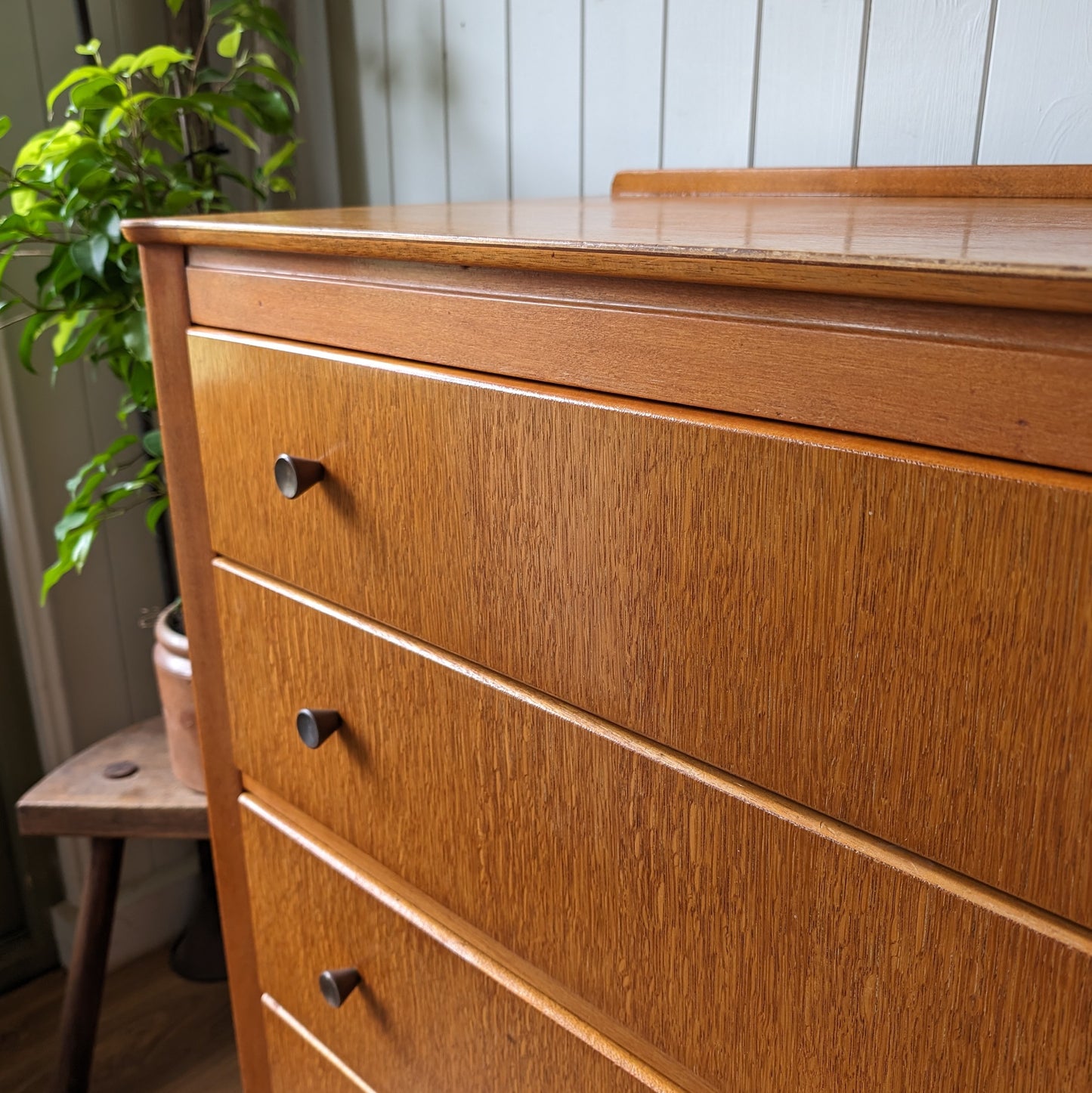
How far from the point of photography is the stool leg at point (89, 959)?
121cm

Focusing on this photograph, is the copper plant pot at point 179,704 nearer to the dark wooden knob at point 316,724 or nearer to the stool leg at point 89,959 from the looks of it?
the stool leg at point 89,959

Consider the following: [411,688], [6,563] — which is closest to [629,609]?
[411,688]

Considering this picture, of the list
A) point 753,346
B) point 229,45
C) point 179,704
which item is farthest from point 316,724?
point 229,45

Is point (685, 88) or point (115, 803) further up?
point (685, 88)

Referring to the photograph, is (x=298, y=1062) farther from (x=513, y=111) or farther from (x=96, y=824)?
(x=513, y=111)

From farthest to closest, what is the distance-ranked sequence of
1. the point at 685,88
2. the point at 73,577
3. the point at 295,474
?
the point at 73,577 → the point at 685,88 → the point at 295,474

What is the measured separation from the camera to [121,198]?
41.4 inches

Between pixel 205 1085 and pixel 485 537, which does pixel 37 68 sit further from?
pixel 205 1085

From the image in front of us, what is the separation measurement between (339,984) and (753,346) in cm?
57

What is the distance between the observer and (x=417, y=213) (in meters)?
0.75

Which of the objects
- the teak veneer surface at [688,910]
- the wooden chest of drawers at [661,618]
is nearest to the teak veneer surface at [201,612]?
the wooden chest of drawers at [661,618]

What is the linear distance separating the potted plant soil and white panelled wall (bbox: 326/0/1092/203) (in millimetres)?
152

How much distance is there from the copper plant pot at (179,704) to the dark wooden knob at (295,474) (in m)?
0.59

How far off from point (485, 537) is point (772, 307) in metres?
0.21
